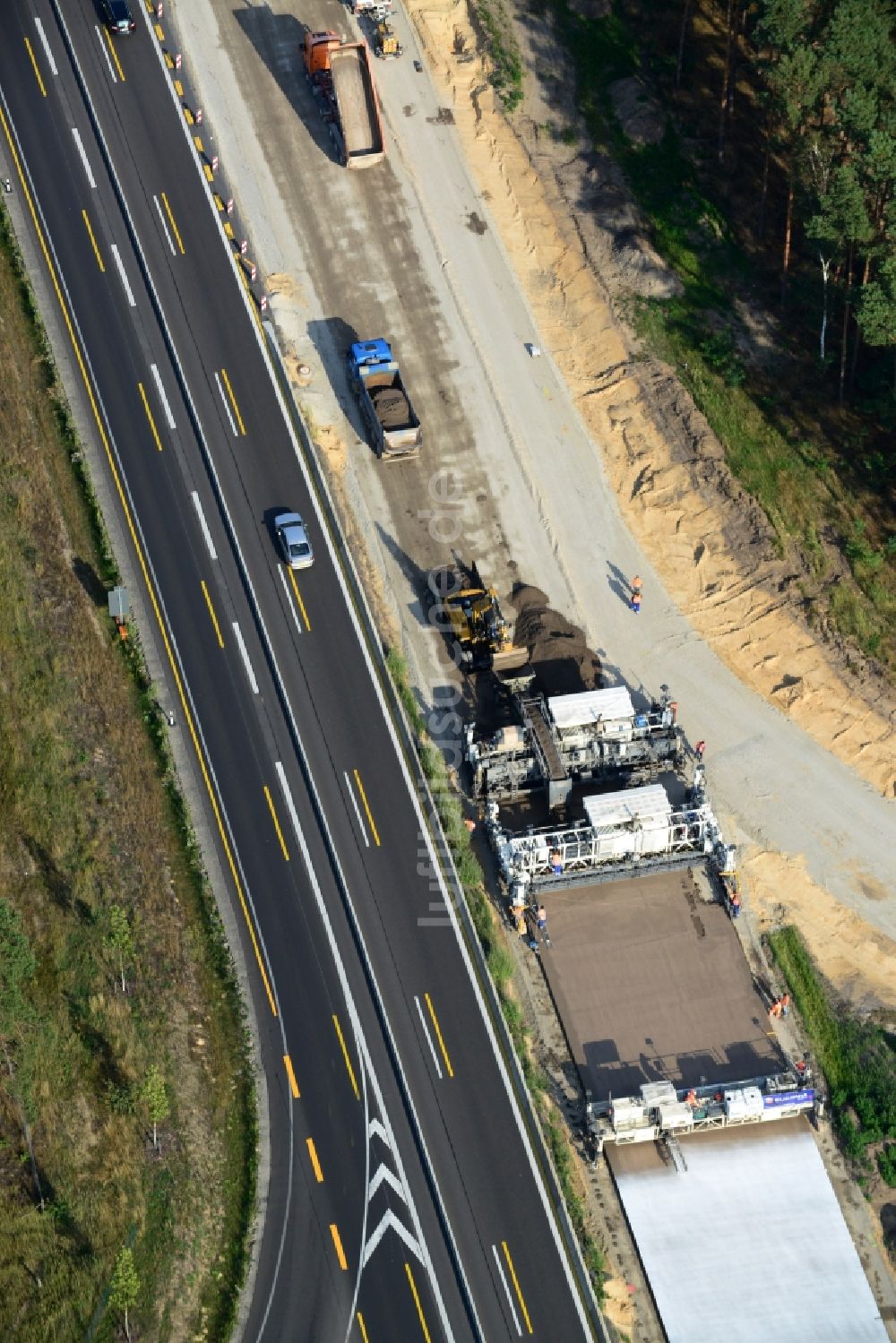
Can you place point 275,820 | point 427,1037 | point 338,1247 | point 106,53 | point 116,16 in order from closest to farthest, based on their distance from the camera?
point 338,1247 → point 427,1037 → point 275,820 → point 116,16 → point 106,53

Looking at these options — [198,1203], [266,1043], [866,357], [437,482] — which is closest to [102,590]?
[437,482]

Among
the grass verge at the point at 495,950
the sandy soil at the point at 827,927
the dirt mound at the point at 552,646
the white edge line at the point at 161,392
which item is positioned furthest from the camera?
the white edge line at the point at 161,392

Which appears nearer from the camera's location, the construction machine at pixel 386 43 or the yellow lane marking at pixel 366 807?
the yellow lane marking at pixel 366 807

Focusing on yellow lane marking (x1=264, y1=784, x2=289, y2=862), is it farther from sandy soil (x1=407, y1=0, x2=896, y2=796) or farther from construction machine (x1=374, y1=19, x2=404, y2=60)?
construction machine (x1=374, y1=19, x2=404, y2=60)

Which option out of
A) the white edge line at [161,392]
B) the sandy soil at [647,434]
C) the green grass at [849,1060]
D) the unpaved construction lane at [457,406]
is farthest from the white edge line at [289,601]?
the green grass at [849,1060]

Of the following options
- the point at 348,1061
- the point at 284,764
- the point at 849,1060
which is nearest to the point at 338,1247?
the point at 348,1061

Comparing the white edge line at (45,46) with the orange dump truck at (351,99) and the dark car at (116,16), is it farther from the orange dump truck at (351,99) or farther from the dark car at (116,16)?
the orange dump truck at (351,99)

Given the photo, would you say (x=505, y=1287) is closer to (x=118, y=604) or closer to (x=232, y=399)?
(x=118, y=604)

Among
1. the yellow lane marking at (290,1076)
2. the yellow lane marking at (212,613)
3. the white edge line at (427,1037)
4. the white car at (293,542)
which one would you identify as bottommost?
the white edge line at (427,1037)
